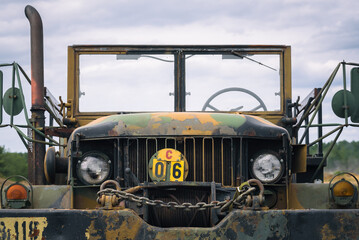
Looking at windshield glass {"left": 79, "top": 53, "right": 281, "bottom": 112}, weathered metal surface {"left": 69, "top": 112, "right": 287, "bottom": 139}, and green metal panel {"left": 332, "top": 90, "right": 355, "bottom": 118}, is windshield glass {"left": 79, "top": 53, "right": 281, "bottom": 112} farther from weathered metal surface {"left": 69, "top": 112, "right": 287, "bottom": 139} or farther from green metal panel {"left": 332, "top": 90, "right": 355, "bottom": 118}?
weathered metal surface {"left": 69, "top": 112, "right": 287, "bottom": 139}

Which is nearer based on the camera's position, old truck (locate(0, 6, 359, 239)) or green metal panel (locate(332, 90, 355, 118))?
old truck (locate(0, 6, 359, 239))

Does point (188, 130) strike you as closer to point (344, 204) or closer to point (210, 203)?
point (210, 203)

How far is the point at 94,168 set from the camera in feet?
17.3

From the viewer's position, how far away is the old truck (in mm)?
4473

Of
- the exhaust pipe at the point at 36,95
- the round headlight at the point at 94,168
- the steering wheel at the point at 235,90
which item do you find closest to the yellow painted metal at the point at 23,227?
the round headlight at the point at 94,168

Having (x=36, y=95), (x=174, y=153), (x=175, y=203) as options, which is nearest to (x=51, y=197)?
(x=174, y=153)

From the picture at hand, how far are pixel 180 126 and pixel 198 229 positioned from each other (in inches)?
43.4

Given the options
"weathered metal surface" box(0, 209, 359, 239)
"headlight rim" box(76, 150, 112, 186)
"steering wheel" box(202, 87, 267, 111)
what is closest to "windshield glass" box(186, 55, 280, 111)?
"steering wheel" box(202, 87, 267, 111)

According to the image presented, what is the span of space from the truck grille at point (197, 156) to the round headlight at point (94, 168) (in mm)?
159

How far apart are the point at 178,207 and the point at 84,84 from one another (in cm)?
313

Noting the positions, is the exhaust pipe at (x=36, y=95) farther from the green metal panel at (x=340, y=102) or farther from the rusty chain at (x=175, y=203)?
the green metal panel at (x=340, y=102)

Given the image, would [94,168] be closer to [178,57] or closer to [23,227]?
[23,227]

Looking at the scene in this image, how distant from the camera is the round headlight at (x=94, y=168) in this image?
525 cm

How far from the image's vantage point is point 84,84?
7.20 m
